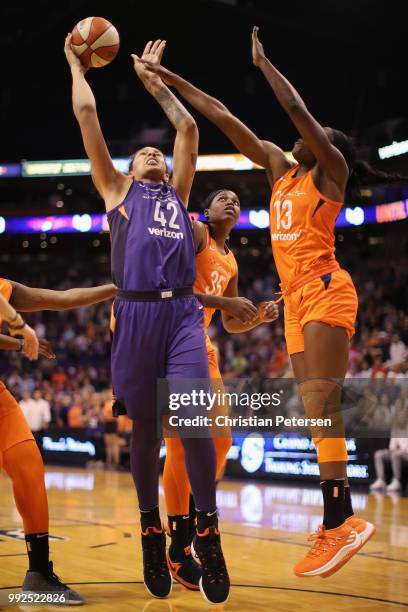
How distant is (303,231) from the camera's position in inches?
210

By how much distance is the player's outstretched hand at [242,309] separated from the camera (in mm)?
5523

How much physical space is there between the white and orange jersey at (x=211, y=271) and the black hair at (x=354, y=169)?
1315 millimetres

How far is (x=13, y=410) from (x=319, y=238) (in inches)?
86.1

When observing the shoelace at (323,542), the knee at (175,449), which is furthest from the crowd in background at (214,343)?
the shoelace at (323,542)

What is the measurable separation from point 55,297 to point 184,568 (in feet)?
6.65

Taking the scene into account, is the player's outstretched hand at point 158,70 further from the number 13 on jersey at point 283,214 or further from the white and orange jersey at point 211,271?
the white and orange jersey at point 211,271

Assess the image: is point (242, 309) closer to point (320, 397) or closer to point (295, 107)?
point (320, 397)

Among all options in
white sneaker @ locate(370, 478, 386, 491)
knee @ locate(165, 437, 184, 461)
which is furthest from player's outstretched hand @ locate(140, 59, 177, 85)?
white sneaker @ locate(370, 478, 386, 491)

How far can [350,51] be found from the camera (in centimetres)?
2608

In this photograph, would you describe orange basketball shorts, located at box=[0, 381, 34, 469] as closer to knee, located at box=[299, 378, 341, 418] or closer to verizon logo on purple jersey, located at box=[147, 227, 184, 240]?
verizon logo on purple jersey, located at box=[147, 227, 184, 240]

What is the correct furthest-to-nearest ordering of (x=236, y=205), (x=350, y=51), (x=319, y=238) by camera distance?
(x=350, y=51) < (x=236, y=205) < (x=319, y=238)

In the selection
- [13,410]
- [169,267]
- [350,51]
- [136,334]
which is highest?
[350,51]

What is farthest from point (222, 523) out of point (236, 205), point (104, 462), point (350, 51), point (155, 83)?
point (350, 51)

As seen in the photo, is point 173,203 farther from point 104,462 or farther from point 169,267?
point 104,462
